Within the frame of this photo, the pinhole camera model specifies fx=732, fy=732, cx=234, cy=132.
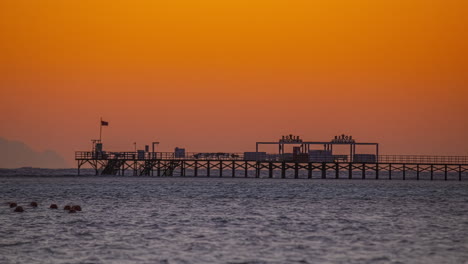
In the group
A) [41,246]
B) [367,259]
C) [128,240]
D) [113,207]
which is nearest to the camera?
[367,259]

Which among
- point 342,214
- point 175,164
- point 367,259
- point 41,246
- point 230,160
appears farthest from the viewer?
point 175,164

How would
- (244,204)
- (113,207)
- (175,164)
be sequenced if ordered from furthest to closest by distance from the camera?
(175,164)
(244,204)
(113,207)

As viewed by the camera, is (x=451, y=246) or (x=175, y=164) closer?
(x=451, y=246)

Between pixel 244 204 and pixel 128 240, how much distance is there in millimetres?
22281

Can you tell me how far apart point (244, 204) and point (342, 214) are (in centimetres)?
977

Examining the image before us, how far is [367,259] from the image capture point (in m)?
25.3

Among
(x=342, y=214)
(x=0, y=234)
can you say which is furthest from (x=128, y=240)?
(x=342, y=214)

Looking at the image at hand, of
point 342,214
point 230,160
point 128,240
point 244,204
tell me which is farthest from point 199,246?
point 230,160

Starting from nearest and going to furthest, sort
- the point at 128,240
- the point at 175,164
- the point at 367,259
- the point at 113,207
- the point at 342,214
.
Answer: the point at 367,259
the point at 128,240
the point at 342,214
the point at 113,207
the point at 175,164

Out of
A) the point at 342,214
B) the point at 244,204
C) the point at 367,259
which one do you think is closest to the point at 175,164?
the point at 244,204

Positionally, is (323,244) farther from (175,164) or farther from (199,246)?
(175,164)

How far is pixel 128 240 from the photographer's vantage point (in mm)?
29578

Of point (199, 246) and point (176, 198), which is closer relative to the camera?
point (199, 246)

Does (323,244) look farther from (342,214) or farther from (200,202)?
(200,202)
